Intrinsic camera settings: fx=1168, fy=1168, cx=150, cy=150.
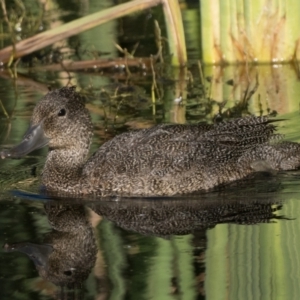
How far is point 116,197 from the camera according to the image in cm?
1001

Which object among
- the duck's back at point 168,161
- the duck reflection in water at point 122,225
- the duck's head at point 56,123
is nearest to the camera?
the duck reflection in water at point 122,225

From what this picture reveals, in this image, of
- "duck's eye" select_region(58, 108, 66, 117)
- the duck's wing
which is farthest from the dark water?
"duck's eye" select_region(58, 108, 66, 117)

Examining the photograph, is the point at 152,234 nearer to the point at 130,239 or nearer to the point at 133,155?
the point at 130,239

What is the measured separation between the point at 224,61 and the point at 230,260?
678 cm

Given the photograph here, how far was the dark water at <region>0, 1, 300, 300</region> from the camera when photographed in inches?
305

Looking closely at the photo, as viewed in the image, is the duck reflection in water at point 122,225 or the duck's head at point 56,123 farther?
the duck's head at point 56,123

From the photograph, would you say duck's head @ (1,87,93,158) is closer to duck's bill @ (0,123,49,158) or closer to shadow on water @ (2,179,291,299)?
duck's bill @ (0,123,49,158)

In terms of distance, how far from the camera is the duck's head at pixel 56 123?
400 inches

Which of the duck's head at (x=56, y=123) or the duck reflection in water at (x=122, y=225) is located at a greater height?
the duck's head at (x=56, y=123)

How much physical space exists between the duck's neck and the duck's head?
11 centimetres

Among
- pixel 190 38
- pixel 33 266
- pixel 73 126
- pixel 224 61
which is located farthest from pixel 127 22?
pixel 33 266

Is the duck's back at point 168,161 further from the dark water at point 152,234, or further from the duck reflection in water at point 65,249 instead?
the duck reflection in water at point 65,249

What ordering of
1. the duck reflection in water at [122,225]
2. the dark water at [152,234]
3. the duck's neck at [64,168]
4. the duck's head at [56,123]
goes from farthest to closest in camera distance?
the duck's neck at [64,168]
the duck's head at [56,123]
the duck reflection in water at [122,225]
the dark water at [152,234]

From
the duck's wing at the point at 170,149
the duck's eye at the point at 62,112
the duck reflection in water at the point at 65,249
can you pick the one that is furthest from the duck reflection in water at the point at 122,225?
the duck's eye at the point at 62,112
